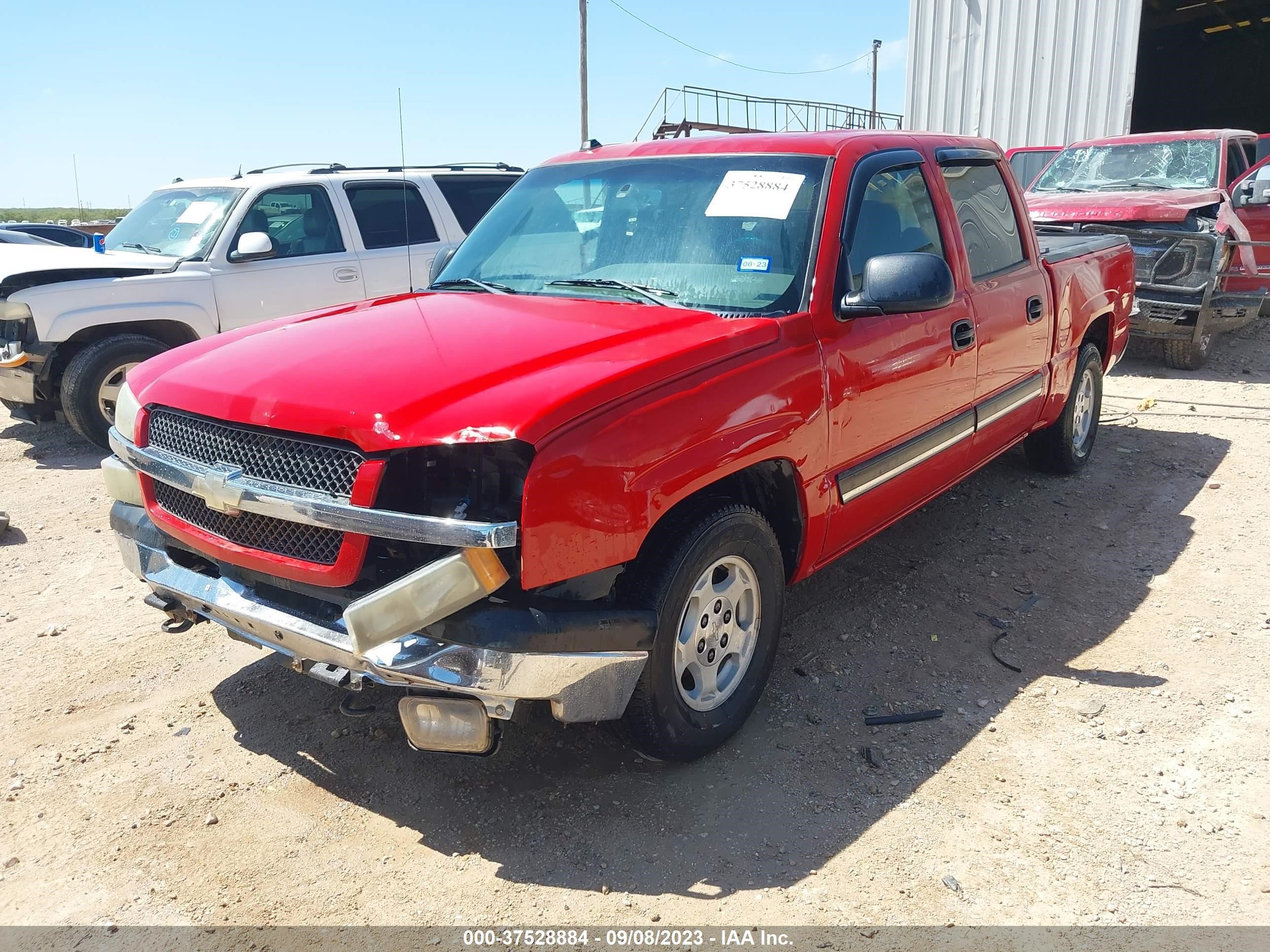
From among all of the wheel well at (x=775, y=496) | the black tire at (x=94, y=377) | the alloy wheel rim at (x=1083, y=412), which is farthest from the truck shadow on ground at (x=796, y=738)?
the black tire at (x=94, y=377)

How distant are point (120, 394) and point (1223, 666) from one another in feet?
13.4

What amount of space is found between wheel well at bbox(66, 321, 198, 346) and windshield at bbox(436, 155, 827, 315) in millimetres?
3951

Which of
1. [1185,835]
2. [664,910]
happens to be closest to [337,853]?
[664,910]

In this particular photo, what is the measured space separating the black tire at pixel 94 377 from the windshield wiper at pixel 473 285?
3930 mm

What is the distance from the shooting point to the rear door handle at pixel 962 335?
3988mm

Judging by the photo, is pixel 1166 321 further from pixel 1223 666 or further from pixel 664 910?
pixel 664 910

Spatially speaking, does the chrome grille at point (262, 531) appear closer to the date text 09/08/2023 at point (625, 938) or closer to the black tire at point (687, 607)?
the black tire at point (687, 607)

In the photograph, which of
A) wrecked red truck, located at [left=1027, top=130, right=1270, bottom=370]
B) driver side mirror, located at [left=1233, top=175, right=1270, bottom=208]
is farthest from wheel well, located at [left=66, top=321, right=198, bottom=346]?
driver side mirror, located at [left=1233, top=175, right=1270, bottom=208]

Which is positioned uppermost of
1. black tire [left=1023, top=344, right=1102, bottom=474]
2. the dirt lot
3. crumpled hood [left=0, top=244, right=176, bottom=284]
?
crumpled hood [left=0, top=244, right=176, bottom=284]

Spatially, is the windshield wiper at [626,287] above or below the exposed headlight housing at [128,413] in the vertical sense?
above

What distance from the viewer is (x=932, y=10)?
16.2 meters

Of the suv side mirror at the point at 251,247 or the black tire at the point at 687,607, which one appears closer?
the black tire at the point at 687,607

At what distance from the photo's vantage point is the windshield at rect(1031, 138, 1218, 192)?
962 centimetres

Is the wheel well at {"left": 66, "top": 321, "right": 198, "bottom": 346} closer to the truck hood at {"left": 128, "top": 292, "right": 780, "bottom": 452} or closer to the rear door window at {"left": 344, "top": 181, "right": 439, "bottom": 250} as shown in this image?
the rear door window at {"left": 344, "top": 181, "right": 439, "bottom": 250}
